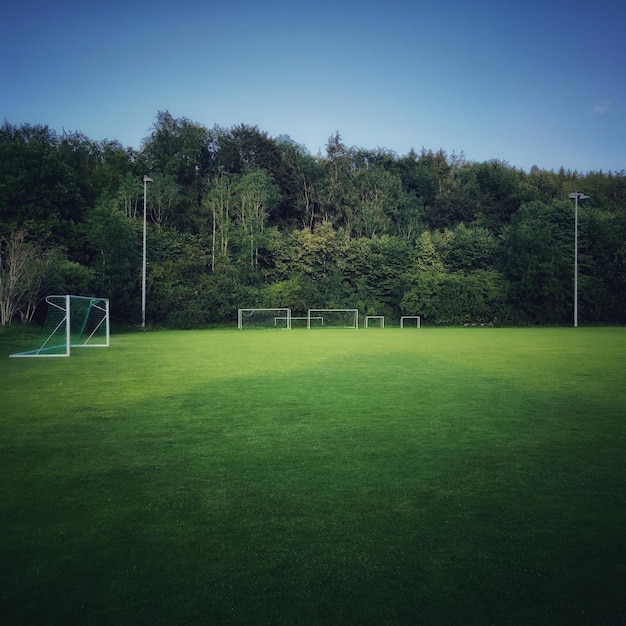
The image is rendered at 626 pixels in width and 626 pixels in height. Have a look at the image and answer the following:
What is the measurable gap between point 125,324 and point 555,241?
1343 inches

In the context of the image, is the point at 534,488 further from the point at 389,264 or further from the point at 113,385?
the point at 389,264

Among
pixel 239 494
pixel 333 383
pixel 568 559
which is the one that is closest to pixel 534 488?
pixel 568 559

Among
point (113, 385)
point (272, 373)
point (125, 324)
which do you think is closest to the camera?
point (113, 385)

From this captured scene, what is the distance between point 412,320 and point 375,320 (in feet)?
9.20

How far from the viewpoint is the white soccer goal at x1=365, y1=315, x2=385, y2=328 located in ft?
128

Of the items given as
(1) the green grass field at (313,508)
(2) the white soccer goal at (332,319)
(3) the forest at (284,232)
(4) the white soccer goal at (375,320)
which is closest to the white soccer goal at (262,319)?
(3) the forest at (284,232)

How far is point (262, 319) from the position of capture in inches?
1447

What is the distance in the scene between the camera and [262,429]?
22.7ft

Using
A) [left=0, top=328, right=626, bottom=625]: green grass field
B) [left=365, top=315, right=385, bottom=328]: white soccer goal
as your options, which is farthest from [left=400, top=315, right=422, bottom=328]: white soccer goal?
[left=0, top=328, right=626, bottom=625]: green grass field

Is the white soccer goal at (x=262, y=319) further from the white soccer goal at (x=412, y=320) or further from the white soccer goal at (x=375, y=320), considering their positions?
the white soccer goal at (x=412, y=320)

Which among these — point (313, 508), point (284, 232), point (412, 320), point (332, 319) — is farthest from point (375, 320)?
point (313, 508)

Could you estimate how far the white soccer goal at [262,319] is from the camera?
120 ft

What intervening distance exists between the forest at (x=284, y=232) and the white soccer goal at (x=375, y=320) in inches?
28.5

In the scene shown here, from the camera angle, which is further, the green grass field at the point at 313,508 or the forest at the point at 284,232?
the forest at the point at 284,232
